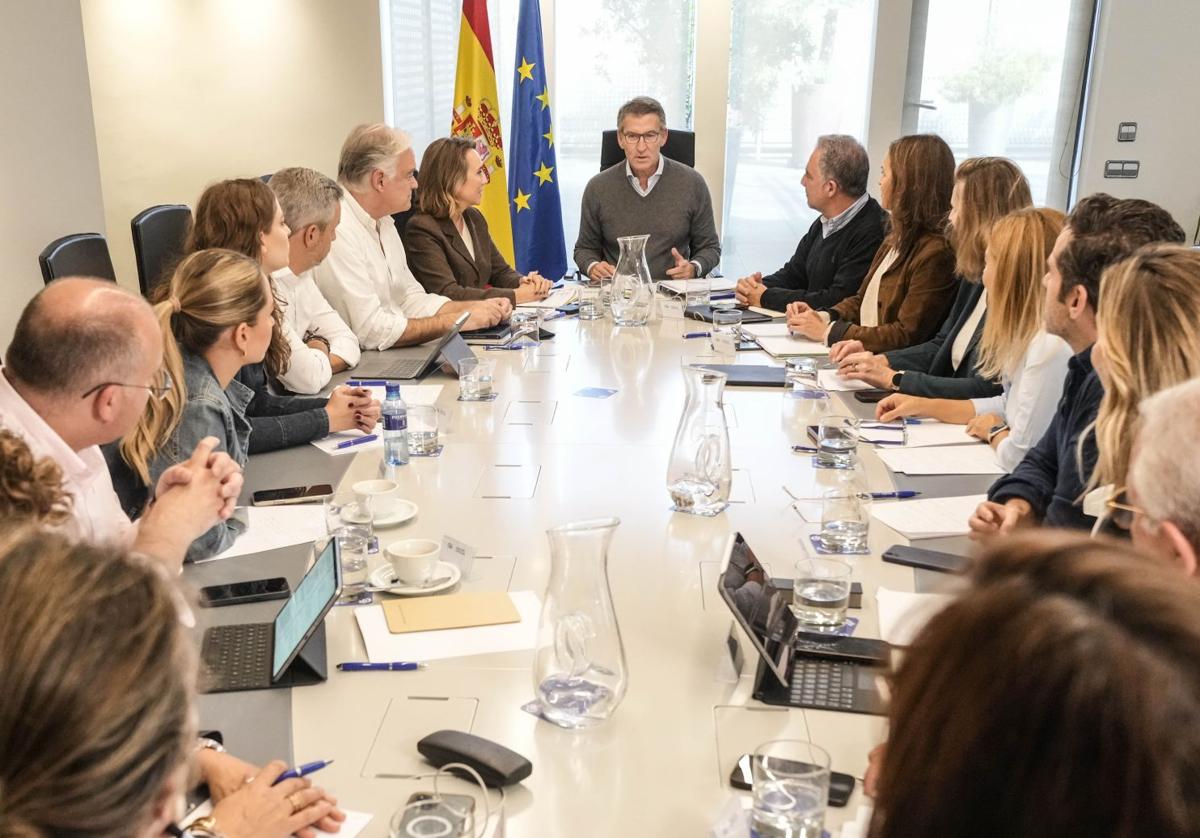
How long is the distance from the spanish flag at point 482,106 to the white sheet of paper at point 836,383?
10.3 ft

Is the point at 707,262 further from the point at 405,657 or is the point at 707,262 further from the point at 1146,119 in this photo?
the point at 405,657

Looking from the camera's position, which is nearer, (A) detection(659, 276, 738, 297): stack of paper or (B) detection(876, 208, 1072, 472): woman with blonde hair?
(B) detection(876, 208, 1072, 472): woman with blonde hair

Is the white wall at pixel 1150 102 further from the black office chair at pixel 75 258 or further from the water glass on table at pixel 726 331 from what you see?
the black office chair at pixel 75 258

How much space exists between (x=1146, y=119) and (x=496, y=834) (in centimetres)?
599

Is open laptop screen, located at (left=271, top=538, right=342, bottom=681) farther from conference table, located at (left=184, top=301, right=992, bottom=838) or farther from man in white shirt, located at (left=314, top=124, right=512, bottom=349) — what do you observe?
man in white shirt, located at (left=314, top=124, right=512, bottom=349)

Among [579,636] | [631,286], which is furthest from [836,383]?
[579,636]

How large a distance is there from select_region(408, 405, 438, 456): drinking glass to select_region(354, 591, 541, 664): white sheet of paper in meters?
0.83

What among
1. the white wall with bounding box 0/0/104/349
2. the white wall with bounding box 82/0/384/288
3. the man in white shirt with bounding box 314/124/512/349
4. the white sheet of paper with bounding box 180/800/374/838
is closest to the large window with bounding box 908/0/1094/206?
the white wall with bounding box 82/0/384/288

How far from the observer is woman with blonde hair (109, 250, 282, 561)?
7.04 feet

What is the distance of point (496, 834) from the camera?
1196 millimetres

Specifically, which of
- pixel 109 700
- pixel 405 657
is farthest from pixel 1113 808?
pixel 405 657

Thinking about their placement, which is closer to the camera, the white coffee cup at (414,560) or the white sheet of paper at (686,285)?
the white coffee cup at (414,560)

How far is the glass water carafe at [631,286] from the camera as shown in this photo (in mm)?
3930

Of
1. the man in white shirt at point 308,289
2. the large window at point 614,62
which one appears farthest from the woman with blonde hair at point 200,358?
the large window at point 614,62
